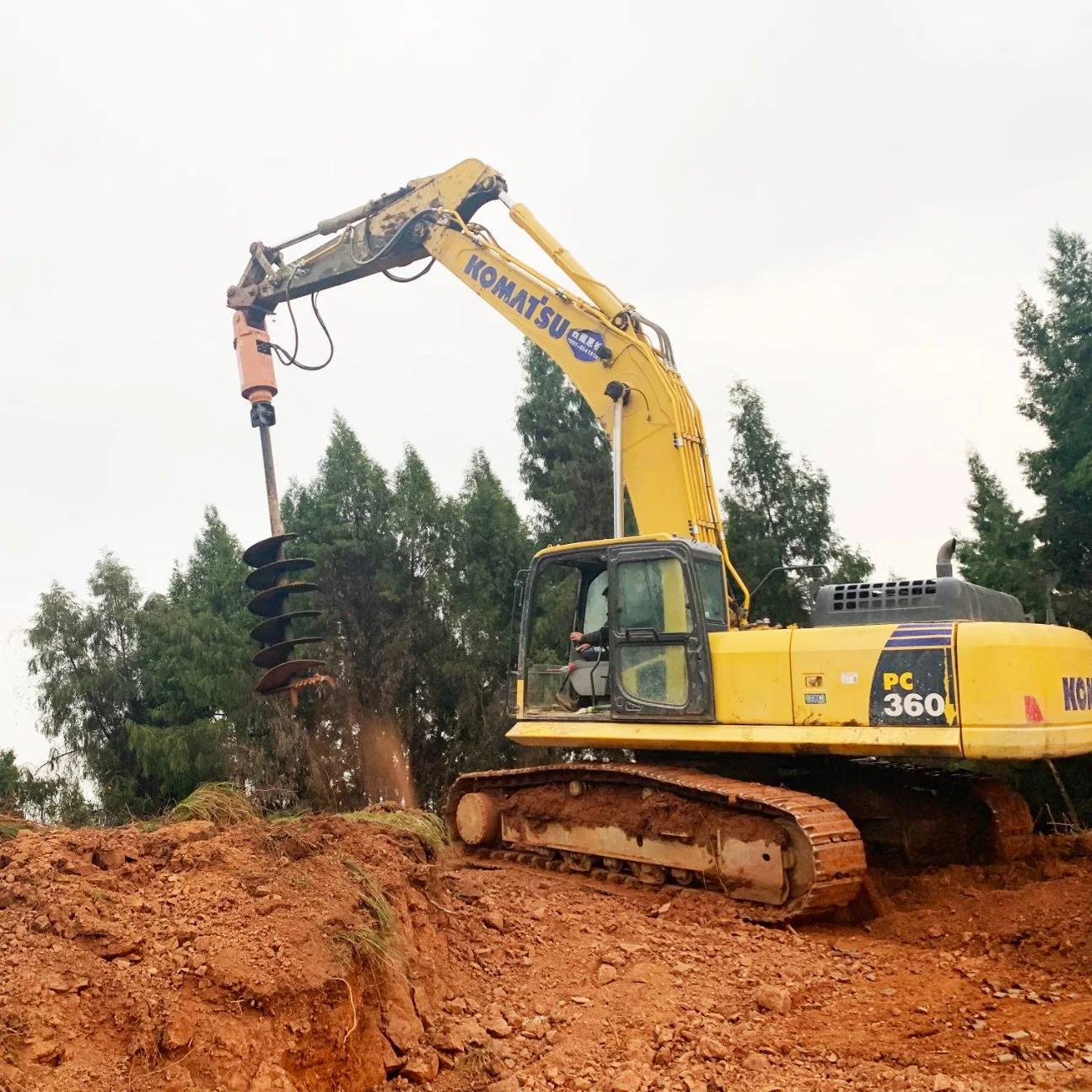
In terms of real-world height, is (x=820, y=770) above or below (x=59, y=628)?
below

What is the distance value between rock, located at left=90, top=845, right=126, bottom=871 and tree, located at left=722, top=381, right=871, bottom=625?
48.4 feet

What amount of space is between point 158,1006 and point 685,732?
4.54 metres

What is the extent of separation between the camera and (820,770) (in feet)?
25.3

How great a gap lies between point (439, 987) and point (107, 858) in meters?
1.40

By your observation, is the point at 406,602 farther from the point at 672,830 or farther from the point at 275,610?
the point at 672,830

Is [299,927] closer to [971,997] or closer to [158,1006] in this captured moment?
[158,1006]

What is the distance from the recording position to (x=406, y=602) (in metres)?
21.7

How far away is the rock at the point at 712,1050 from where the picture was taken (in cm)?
403

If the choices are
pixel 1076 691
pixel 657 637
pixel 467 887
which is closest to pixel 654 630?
pixel 657 637

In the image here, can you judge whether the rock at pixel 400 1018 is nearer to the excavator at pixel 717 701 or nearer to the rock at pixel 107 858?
the rock at pixel 107 858

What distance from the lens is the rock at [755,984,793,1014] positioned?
467cm

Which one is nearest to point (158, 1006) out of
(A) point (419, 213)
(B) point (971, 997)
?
(B) point (971, 997)

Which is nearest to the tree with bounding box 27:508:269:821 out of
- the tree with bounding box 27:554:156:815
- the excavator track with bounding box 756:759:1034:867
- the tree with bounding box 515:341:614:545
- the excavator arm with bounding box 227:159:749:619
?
the tree with bounding box 27:554:156:815

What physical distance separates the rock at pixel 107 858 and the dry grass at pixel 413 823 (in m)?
1.63
